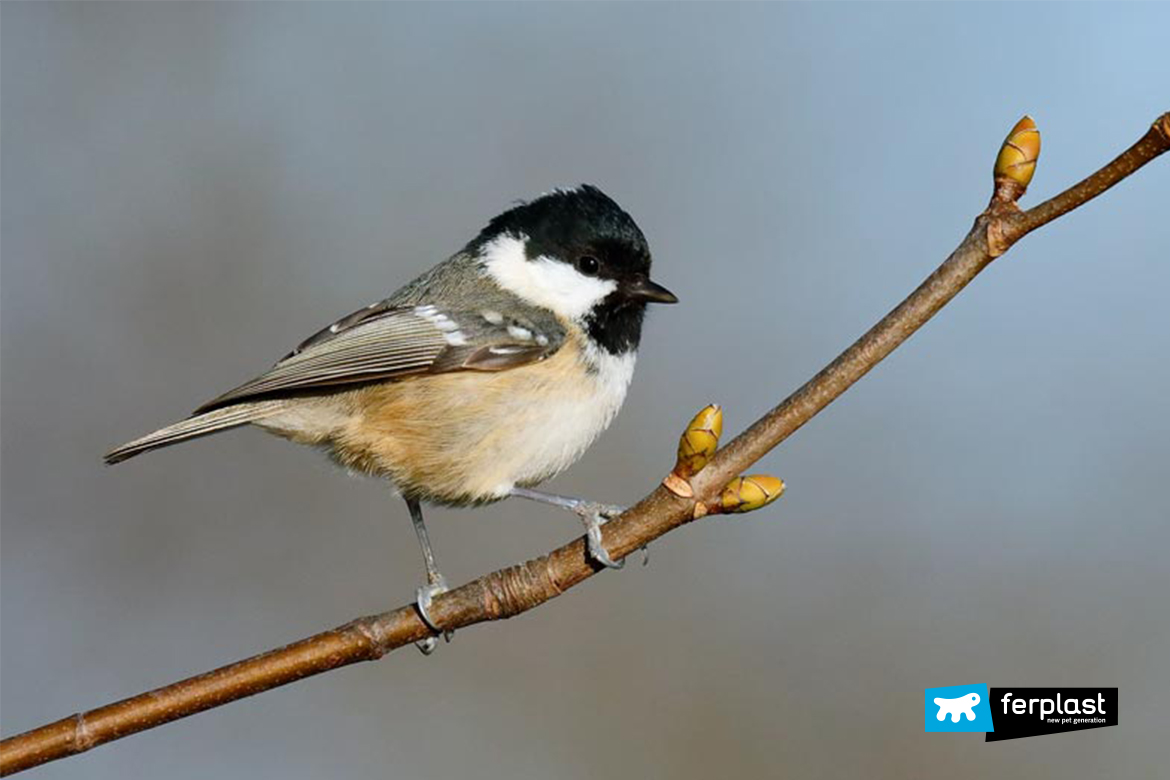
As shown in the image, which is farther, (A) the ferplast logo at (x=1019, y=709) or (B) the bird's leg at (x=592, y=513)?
(A) the ferplast logo at (x=1019, y=709)

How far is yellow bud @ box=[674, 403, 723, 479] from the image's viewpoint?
1498mm

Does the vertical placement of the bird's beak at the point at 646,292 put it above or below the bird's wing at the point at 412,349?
above

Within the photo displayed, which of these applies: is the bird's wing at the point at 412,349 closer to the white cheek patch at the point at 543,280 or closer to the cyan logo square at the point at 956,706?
the white cheek patch at the point at 543,280

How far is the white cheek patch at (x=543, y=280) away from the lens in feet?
8.66

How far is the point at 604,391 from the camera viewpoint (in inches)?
100

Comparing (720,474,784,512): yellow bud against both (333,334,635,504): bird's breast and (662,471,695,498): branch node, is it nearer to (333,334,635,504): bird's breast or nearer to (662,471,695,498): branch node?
(662,471,695,498): branch node

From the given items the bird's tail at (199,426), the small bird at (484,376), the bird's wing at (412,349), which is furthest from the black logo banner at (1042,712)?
the bird's tail at (199,426)

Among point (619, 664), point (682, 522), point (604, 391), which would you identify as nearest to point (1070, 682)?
point (619, 664)

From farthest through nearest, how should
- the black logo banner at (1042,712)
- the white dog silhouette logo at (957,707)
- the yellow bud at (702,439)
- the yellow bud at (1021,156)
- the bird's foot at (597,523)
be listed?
the white dog silhouette logo at (957,707)
the black logo banner at (1042,712)
the bird's foot at (597,523)
the yellow bud at (702,439)
the yellow bud at (1021,156)

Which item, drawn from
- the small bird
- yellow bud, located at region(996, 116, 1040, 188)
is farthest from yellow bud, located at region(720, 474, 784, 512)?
the small bird

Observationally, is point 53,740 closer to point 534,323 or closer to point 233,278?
point 534,323

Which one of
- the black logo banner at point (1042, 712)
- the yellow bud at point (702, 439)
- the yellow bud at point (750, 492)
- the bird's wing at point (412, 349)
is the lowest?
the black logo banner at point (1042, 712)

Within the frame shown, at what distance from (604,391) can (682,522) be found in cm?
99

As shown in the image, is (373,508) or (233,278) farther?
(233,278)
